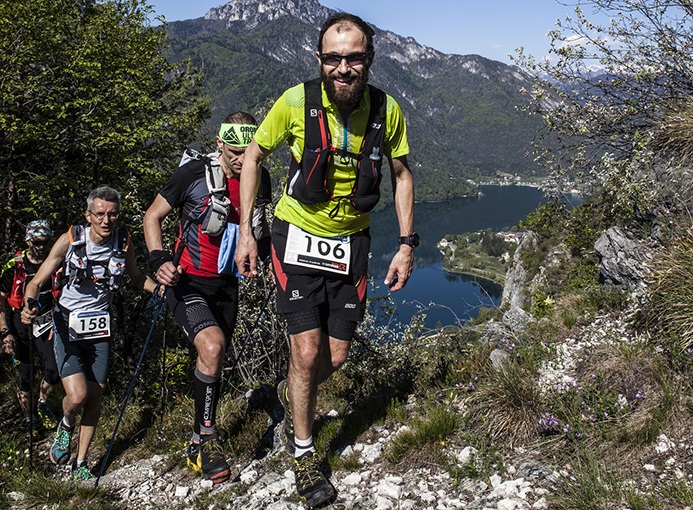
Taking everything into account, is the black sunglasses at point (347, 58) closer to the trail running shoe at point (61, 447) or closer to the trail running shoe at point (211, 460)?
the trail running shoe at point (211, 460)

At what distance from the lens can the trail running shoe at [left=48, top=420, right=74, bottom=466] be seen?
454cm

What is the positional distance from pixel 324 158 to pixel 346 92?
392 millimetres

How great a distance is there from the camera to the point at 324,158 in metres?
2.98

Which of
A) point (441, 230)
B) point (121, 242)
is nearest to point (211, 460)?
point (121, 242)

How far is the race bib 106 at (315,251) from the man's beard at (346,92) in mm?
797

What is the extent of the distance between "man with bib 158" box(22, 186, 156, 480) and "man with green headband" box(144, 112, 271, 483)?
2.71 feet

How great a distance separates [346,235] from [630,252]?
3373 millimetres

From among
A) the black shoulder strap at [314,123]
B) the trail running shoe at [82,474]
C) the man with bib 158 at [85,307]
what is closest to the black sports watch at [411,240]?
the black shoulder strap at [314,123]

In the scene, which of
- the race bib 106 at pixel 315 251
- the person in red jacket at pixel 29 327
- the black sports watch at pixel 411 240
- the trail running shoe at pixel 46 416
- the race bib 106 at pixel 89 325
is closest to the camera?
the race bib 106 at pixel 315 251

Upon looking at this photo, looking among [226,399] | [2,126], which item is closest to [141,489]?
[226,399]

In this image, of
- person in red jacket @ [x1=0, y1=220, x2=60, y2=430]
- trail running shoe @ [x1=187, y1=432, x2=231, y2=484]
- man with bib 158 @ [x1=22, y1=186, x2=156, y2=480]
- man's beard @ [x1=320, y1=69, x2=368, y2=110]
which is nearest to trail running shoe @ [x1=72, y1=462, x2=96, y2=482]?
man with bib 158 @ [x1=22, y1=186, x2=156, y2=480]

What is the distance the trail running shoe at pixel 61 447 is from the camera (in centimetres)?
454

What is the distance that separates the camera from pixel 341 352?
3.38m

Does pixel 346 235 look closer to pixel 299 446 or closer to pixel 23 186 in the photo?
pixel 299 446
